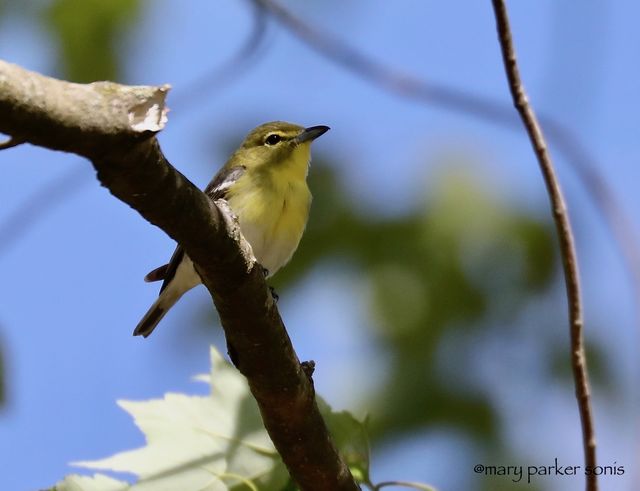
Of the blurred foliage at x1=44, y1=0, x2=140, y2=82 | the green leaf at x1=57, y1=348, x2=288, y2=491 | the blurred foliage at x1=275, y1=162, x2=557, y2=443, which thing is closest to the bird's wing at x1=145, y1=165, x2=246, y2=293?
the blurred foliage at x1=275, y1=162, x2=557, y2=443

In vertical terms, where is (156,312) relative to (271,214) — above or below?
below

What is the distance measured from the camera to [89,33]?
4.66 m

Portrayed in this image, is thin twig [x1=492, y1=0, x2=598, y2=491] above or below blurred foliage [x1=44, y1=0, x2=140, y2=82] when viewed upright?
below

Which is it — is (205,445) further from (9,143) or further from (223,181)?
(223,181)

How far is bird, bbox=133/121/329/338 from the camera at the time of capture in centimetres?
470

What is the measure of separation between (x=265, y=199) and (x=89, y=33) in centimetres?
117

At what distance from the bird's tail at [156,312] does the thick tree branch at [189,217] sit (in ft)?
7.39

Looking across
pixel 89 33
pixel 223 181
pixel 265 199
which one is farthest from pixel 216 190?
pixel 89 33

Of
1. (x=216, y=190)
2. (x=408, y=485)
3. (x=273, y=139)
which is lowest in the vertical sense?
(x=408, y=485)

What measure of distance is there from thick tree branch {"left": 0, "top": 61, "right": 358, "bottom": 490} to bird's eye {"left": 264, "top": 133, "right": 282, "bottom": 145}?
8.86 feet

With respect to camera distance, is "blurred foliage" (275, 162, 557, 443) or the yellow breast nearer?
"blurred foliage" (275, 162, 557, 443)

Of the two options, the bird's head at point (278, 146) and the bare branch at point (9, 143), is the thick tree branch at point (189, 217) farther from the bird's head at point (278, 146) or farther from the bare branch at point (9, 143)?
the bird's head at point (278, 146)

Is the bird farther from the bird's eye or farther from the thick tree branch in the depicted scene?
the thick tree branch

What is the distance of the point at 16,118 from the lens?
1.84 m
